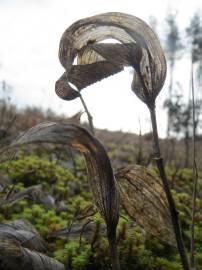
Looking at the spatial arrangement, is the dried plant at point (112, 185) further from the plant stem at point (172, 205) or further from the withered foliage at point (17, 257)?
the withered foliage at point (17, 257)

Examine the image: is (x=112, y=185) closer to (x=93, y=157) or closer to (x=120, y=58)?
(x=93, y=157)

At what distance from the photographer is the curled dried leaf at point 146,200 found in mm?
1044

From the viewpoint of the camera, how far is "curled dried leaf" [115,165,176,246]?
104 centimetres

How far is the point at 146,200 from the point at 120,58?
0.45 m

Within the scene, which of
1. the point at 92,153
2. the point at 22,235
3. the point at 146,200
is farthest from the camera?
the point at 22,235

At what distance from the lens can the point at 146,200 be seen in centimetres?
109

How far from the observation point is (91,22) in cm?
96

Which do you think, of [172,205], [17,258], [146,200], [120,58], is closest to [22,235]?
[17,258]

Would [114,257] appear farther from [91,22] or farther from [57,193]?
[57,193]

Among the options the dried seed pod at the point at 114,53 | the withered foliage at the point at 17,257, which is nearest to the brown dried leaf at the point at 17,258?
the withered foliage at the point at 17,257

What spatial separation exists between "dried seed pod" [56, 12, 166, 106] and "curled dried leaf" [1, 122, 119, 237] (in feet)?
0.71

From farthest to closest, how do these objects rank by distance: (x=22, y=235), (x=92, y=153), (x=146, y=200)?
(x=22, y=235) < (x=146, y=200) < (x=92, y=153)

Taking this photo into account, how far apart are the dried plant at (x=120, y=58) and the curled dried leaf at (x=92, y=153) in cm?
15

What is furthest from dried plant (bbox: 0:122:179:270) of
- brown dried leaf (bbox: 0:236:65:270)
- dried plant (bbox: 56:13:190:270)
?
brown dried leaf (bbox: 0:236:65:270)
